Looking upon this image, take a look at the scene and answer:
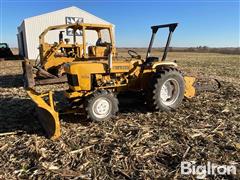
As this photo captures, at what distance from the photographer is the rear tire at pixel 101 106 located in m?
5.52

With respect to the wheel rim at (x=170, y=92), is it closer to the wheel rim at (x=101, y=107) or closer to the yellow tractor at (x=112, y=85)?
the yellow tractor at (x=112, y=85)

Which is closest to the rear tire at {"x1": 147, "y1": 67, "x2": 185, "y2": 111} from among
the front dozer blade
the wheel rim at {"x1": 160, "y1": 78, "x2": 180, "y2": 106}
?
the wheel rim at {"x1": 160, "y1": 78, "x2": 180, "y2": 106}

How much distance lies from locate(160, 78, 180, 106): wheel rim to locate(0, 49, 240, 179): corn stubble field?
0.32m

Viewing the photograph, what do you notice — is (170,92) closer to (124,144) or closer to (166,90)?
(166,90)

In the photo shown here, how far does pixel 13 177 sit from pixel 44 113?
1.78 m

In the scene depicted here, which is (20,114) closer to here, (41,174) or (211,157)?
(41,174)

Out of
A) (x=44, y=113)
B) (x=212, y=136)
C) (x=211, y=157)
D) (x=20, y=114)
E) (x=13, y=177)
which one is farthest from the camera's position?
(x=20, y=114)

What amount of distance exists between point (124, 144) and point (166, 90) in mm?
2368

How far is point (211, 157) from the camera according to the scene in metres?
4.16

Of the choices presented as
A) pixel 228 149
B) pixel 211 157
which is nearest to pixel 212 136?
pixel 228 149

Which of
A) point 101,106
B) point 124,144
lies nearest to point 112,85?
point 101,106

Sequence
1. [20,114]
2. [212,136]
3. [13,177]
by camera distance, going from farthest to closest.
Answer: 1. [20,114]
2. [212,136]
3. [13,177]

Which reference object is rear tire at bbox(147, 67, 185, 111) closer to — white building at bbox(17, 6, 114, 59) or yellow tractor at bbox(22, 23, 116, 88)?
yellow tractor at bbox(22, 23, 116, 88)

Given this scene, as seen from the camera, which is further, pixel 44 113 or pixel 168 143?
pixel 44 113
